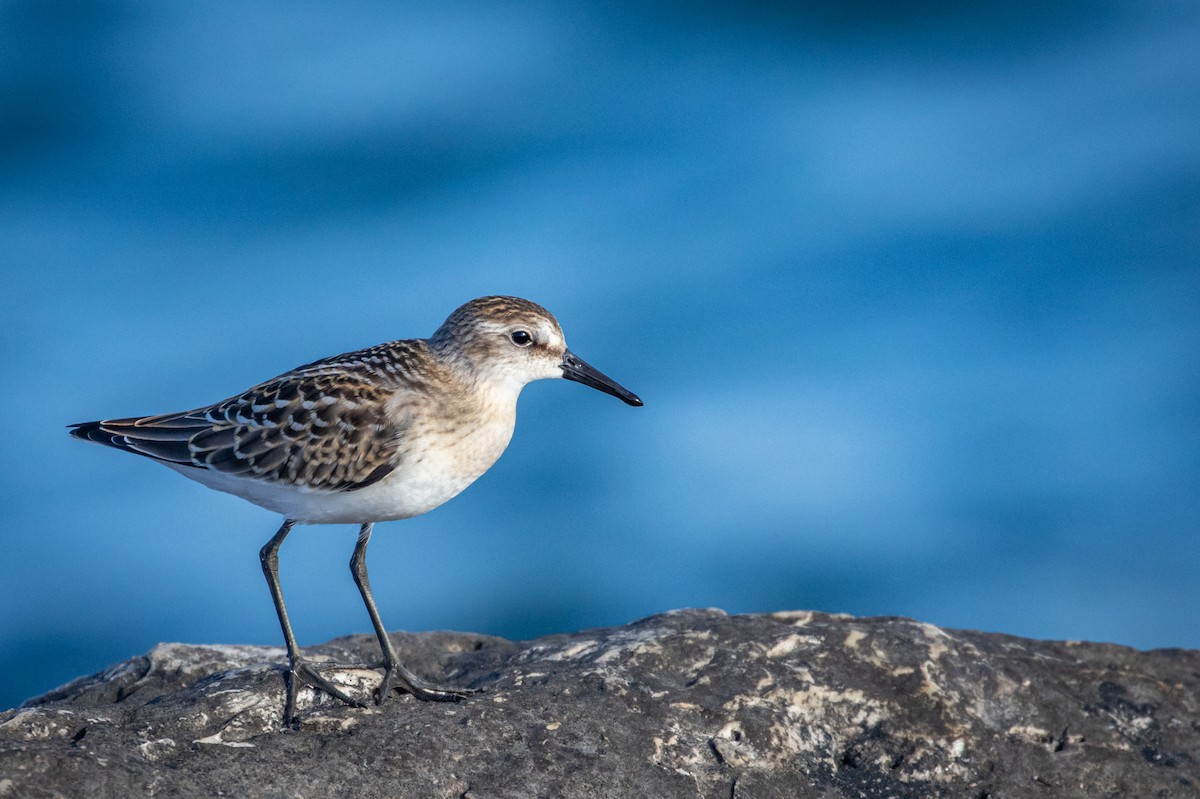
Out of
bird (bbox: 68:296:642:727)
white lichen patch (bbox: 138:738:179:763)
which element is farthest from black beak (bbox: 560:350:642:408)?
white lichen patch (bbox: 138:738:179:763)

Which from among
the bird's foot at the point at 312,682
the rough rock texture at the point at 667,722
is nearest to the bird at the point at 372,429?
the bird's foot at the point at 312,682

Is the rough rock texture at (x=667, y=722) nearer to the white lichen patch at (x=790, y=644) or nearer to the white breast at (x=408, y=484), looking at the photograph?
the white lichen patch at (x=790, y=644)

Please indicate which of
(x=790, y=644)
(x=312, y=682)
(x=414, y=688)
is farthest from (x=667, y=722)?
(x=312, y=682)

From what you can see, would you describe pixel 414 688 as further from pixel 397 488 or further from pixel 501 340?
pixel 501 340

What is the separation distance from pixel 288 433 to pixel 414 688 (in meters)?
1.72

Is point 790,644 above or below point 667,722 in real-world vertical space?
above

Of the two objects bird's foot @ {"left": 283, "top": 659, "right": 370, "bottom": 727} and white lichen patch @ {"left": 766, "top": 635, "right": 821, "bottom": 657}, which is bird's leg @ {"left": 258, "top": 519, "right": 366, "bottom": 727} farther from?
white lichen patch @ {"left": 766, "top": 635, "right": 821, "bottom": 657}

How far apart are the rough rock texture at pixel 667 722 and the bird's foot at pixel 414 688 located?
→ 13 centimetres

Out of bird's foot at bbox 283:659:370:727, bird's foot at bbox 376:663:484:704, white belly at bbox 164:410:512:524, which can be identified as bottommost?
bird's foot at bbox 283:659:370:727

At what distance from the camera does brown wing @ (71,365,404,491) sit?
7289mm

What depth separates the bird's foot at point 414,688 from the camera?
21.8 feet

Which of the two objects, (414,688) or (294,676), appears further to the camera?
(414,688)

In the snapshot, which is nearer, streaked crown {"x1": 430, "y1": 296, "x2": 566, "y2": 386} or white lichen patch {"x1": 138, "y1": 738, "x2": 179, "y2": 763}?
white lichen patch {"x1": 138, "y1": 738, "x2": 179, "y2": 763}

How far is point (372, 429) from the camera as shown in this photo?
7348mm
